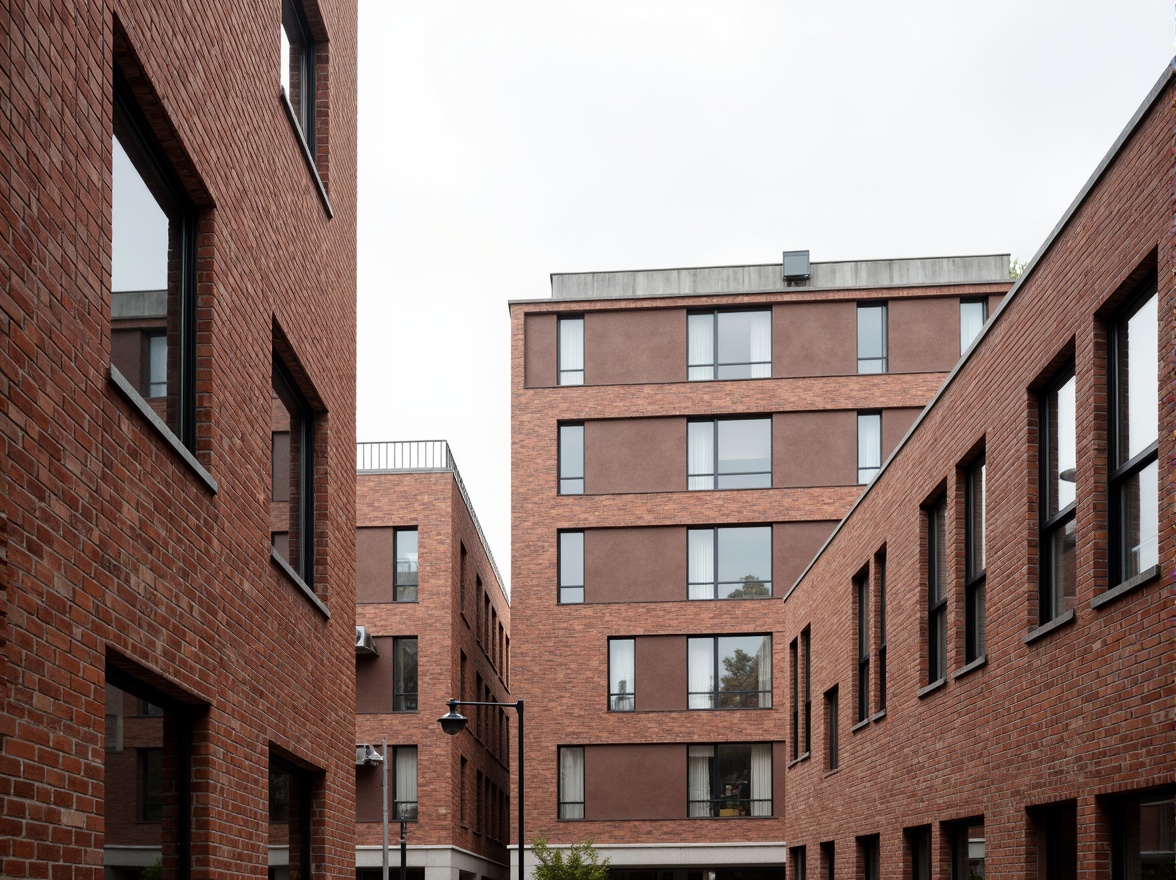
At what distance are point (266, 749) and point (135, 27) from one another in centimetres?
519

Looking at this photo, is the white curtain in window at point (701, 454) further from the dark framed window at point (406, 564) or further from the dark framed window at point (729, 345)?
the dark framed window at point (406, 564)

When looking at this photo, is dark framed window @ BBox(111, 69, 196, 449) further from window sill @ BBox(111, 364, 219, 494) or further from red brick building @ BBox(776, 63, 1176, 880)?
red brick building @ BBox(776, 63, 1176, 880)

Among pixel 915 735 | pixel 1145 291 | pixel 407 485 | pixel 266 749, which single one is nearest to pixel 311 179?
pixel 266 749

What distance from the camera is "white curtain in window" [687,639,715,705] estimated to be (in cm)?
4262

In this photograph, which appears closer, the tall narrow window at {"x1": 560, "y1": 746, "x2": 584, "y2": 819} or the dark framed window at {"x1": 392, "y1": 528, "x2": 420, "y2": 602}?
the tall narrow window at {"x1": 560, "y1": 746, "x2": 584, "y2": 819}

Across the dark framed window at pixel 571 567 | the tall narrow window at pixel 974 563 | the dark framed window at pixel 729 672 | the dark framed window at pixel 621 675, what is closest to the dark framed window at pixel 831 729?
the tall narrow window at pixel 974 563

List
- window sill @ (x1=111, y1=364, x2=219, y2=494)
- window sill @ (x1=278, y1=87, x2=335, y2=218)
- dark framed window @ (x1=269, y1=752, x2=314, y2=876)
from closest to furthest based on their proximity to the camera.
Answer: window sill @ (x1=111, y1=364, x2=219, y2=494)
dark framed window @ (x1=269, y1=752, x2=314, y2=876)
window sill @ (x1=278, y1=87, x2=335, y2=218)

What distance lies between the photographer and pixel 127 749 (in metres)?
7.63

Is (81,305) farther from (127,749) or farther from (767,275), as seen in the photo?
(767,275)

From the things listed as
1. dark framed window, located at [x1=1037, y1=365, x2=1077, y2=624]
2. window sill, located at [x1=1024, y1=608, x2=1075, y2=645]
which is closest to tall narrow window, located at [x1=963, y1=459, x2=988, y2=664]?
dark framed window, located at [x1=1037, y1=365, x2=1077, y2=624]

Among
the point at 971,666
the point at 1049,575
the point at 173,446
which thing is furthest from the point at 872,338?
the point at 173,446

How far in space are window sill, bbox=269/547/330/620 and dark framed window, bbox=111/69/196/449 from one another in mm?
2004

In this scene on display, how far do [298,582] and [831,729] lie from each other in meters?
14.7

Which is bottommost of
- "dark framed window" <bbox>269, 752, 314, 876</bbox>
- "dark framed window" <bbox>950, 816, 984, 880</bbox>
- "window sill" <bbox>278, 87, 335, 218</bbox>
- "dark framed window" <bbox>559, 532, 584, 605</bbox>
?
"dark framed window" <bbox>950, 816, 984, 880</bbox>
